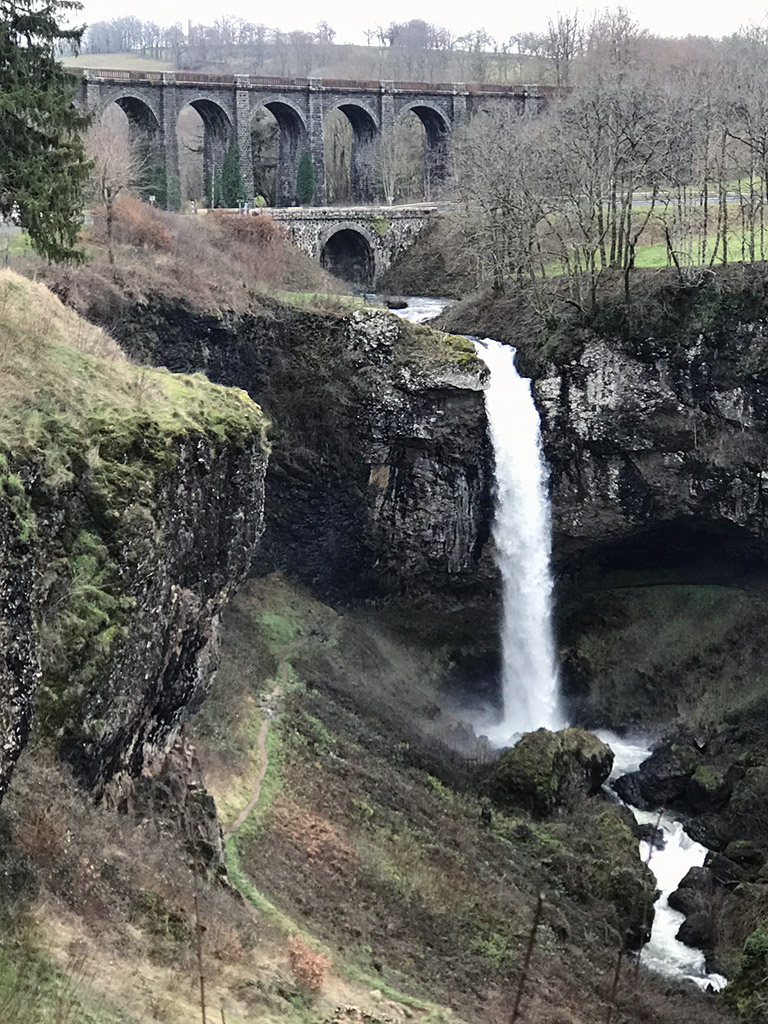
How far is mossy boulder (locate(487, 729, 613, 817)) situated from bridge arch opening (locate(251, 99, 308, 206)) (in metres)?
40.5

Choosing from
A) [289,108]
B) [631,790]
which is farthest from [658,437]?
[289,108]

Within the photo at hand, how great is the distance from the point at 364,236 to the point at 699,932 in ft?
127

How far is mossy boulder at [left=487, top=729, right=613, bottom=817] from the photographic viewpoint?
2439 centimetres

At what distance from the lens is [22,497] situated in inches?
453

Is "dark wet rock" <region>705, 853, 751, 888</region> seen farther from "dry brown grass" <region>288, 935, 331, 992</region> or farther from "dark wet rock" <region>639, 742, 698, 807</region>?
"dry brown grass" <region>288, 935, 331, 992</region>

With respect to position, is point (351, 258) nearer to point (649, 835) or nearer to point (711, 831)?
point (711, 831)

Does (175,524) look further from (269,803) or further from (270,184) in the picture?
(270,184)

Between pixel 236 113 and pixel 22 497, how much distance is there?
154 feet

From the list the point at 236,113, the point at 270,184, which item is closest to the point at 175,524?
the point at 236,113

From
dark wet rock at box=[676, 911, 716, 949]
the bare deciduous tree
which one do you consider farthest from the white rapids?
the bare deciduous tree

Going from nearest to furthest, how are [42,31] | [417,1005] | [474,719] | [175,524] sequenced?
[417,1005] → [175,524] → [42,31] → [474,719]

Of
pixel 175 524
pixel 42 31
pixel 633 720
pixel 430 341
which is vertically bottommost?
pixel 633 720

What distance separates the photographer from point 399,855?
64.5 feet

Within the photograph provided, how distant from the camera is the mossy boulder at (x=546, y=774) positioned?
80.0 feet
